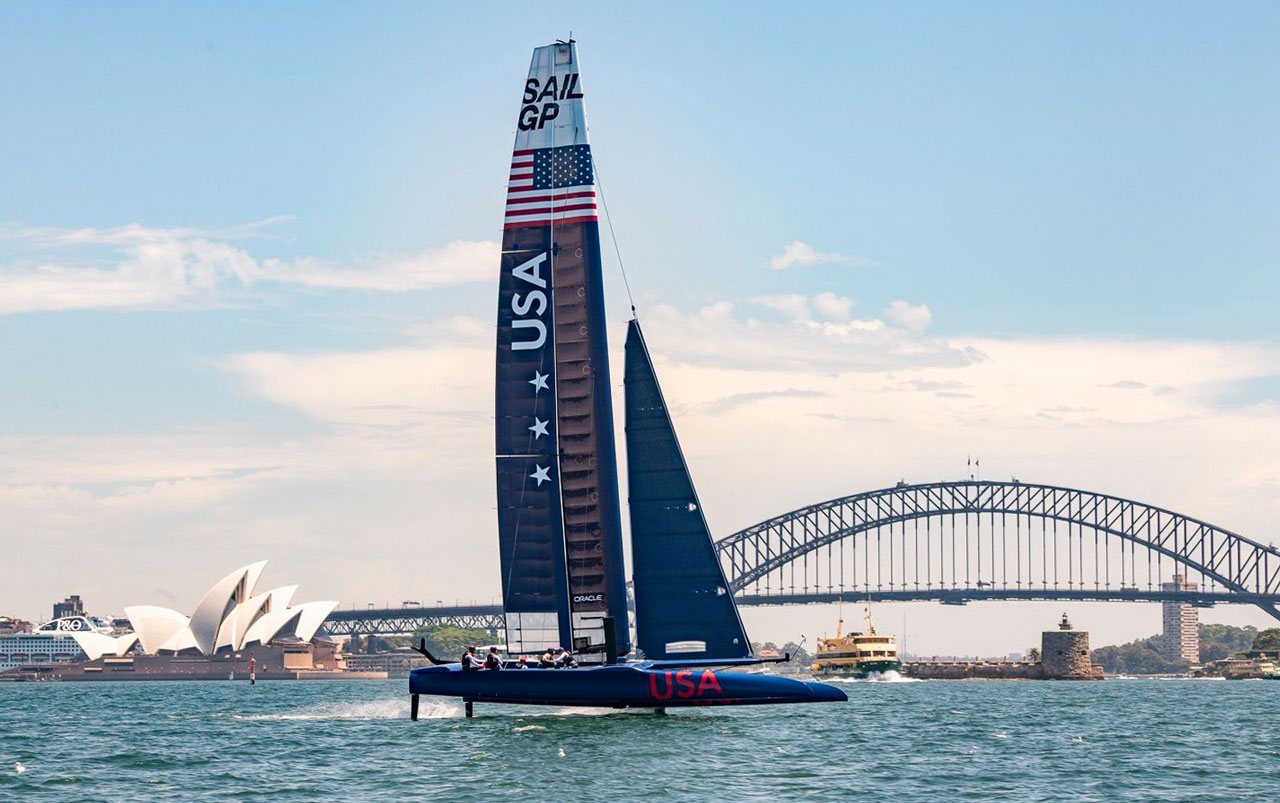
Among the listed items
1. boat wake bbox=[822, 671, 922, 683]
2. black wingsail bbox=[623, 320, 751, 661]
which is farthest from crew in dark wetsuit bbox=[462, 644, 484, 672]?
boat wake bbox=[822, 671, 922, 683]

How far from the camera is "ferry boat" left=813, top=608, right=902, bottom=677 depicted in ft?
445

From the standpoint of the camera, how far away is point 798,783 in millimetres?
30656

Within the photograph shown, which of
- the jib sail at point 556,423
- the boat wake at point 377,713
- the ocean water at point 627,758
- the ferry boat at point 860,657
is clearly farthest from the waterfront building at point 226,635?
the jib sail at point 556,423

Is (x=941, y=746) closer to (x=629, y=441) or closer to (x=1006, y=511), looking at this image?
(x=629, y=441)

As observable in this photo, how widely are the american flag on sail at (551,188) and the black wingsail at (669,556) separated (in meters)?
4.80

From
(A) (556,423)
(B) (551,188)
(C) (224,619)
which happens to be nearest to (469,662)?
(A) (556,423)

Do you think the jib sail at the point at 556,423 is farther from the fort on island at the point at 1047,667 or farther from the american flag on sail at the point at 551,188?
the fort on island at the point at 1047,667

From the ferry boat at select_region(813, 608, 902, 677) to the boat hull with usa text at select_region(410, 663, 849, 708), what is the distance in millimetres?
99651

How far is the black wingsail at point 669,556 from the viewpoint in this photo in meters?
39.4

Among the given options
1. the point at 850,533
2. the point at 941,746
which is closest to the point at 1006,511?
the point at 850,533

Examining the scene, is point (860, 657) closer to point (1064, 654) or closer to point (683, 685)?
point (1064, 654)

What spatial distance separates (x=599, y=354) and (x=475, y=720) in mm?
10796

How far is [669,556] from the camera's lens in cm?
3991

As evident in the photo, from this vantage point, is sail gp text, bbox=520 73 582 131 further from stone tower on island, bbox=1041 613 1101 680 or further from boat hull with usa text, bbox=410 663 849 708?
stone tower on island, bbox=1041 613 1101 680
